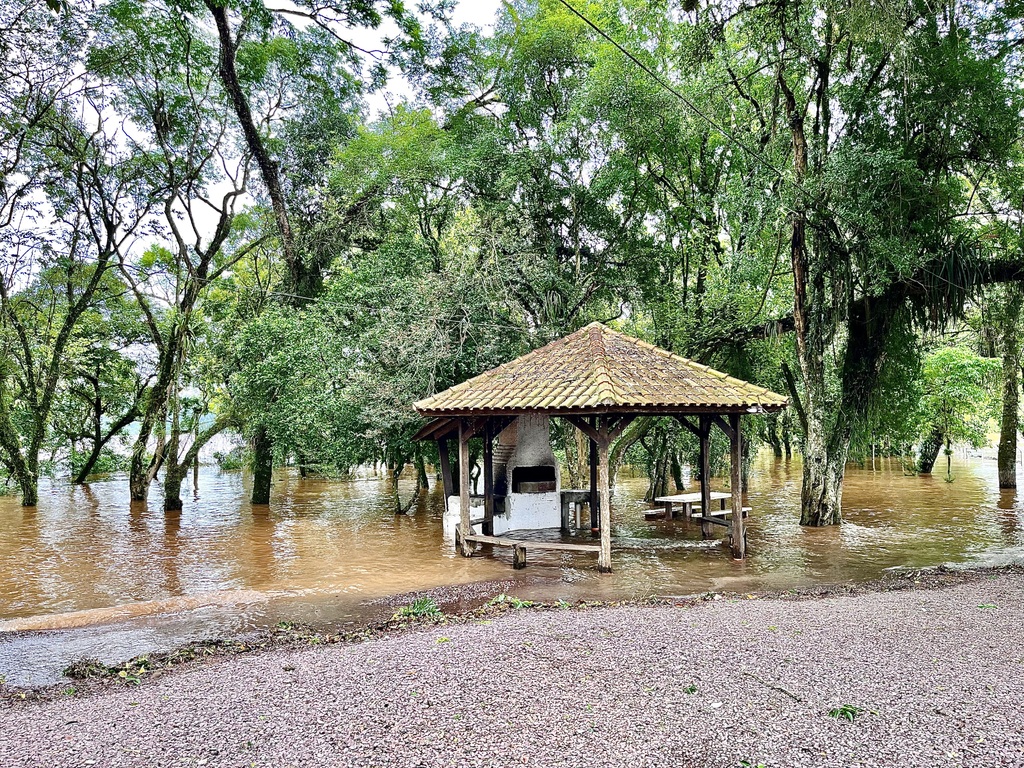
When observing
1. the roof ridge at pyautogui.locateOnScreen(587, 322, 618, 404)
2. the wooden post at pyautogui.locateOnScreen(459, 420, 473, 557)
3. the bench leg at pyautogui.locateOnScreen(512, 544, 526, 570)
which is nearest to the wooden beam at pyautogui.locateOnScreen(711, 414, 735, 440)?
the roof ridge at pyautogui.locateOnScreen(587, 322, 618, 404)

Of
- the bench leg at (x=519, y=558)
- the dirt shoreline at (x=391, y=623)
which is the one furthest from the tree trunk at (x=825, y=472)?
the bench leg at (x=519, y=558)

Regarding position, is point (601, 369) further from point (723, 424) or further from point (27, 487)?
point (27, 487)

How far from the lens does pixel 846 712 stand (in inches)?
164

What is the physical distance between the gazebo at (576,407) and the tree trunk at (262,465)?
8.20 meters

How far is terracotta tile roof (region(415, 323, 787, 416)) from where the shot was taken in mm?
9672

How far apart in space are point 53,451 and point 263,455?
13.2 meters

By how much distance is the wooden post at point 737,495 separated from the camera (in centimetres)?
1097

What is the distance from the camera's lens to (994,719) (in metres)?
4.02

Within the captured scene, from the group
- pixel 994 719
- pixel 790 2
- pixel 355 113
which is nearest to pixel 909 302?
pixel 790 2

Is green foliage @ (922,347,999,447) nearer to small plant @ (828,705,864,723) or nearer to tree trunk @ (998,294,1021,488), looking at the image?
tree trunk @ (998,294,1021,488)

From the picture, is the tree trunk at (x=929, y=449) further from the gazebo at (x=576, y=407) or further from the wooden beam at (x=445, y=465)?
the wooden beam at (x=445, y=465)

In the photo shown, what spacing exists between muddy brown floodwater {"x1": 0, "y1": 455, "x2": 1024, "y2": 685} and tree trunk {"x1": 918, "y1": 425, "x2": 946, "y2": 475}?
398cm

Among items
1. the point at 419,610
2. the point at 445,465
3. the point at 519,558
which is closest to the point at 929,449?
the point at 445,465

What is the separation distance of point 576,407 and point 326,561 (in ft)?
19.1
